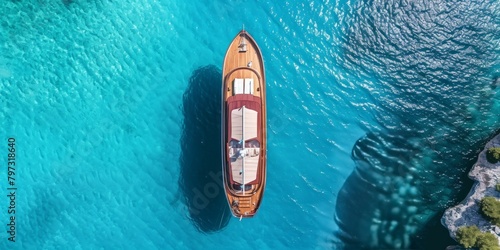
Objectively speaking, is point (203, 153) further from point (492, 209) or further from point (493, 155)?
point (493, 155)

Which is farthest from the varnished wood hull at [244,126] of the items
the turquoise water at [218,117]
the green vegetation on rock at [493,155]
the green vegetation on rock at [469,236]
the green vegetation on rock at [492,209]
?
the green vegetation on rock at [493,155]

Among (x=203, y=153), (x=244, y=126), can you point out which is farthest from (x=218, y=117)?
(x=244, y=126)

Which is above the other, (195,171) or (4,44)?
(4,44)

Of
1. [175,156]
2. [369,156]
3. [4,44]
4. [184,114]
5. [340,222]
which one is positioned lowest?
[340,222]

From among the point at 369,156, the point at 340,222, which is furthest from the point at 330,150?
the point at 340,222

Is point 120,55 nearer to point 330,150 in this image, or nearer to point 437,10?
point 330,150

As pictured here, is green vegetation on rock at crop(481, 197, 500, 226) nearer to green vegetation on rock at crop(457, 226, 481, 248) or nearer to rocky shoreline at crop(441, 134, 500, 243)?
rocky shoreline at crop(441, 134, 500, 243)
